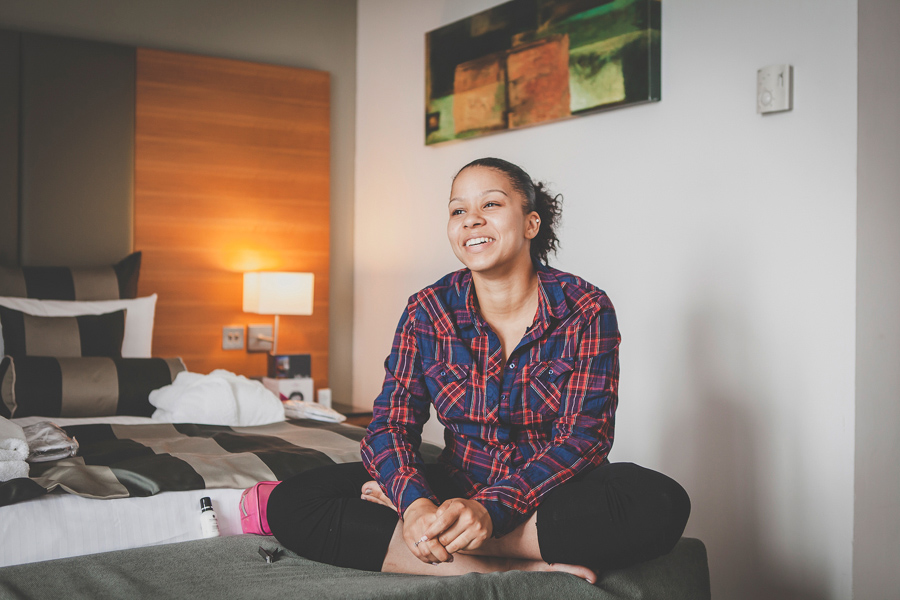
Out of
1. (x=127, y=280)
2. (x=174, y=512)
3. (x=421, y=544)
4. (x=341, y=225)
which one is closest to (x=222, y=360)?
(x=127, y=280)

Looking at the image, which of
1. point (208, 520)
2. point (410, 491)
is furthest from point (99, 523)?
point (410, 491)

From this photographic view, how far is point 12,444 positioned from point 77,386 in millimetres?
826

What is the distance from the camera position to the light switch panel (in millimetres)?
2256

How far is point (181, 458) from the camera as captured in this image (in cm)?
197

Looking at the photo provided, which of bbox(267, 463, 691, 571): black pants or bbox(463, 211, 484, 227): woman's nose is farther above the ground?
bbox(463, 211, 484, 227): woman's nose

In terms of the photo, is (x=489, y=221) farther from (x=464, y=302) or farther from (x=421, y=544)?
(x=421, y=544)

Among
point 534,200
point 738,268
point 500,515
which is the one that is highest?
point 534,200

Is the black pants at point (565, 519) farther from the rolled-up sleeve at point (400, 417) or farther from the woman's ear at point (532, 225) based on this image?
the woman's ear at point (532, 225)

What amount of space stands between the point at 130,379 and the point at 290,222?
4.91 feet

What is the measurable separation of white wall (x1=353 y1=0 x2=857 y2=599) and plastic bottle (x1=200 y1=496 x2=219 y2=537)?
1553 mm

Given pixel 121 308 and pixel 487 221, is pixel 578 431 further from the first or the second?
pixel 121 308

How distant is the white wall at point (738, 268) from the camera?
7.14ft

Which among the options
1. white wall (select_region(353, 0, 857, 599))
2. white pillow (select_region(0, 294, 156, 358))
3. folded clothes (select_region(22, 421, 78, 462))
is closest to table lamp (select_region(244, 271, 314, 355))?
white pillow (select_region(0, 294, 156, 358))

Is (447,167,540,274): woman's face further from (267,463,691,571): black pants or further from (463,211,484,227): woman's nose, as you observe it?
(267,463,691,571): black pants
